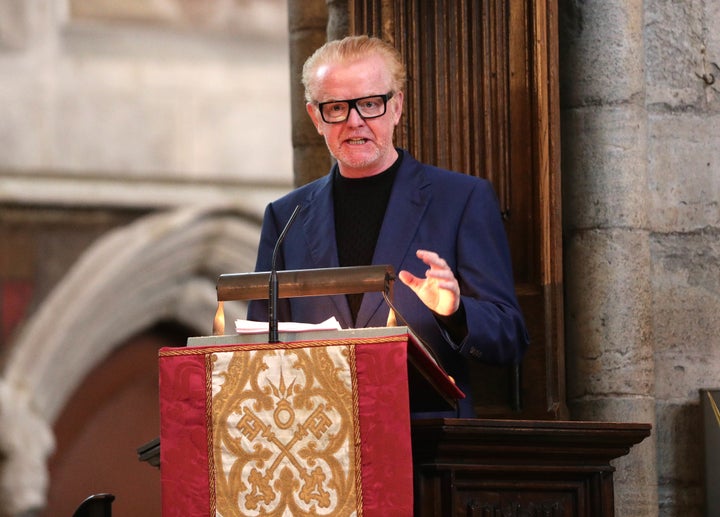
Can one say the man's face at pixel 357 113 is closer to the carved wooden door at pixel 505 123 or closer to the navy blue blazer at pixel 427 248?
the navy blue blazer at pixel 427 248

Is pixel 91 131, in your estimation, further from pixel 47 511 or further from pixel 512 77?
pixel 512 77

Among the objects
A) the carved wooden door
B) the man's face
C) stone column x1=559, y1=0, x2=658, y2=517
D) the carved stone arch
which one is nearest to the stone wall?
stone column x1=559, y1=0, x2=658, y2=517

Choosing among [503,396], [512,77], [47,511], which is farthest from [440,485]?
[47,511]

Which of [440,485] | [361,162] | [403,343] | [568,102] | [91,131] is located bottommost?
[440,485]

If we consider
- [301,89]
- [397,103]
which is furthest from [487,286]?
[301,89]

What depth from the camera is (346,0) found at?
4.36 meters

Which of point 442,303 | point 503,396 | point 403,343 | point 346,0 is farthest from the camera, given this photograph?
point 346,0

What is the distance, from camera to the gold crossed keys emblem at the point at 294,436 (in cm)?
270

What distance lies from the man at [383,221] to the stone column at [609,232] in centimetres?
56

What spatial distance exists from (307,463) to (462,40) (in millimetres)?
1601

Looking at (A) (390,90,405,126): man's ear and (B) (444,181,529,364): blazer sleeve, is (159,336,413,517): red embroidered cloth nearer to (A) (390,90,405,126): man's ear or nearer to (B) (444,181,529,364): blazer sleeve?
(B) (444,181,529,364): blazer sleeve

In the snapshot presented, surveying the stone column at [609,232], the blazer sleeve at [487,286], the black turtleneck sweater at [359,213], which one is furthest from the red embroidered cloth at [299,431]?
the stone column at [609,232]

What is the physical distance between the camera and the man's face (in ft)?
10.6

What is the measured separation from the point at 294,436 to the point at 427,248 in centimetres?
73
